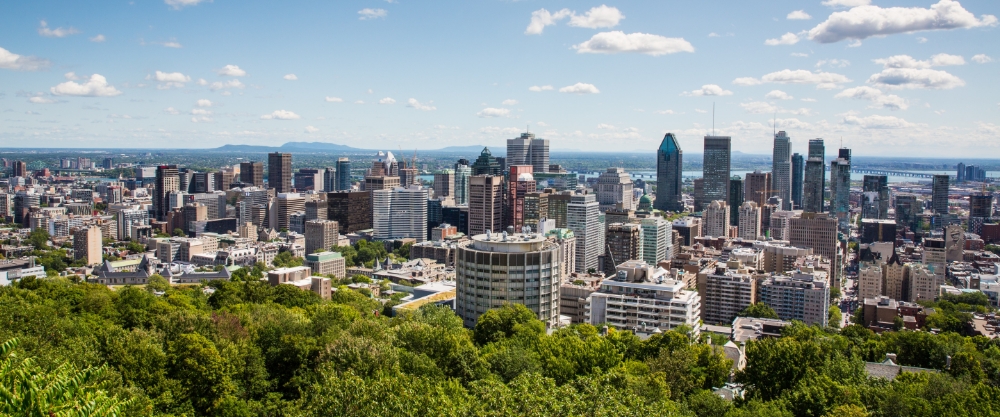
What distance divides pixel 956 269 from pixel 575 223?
104 feet

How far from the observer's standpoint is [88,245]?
69562 millimetres

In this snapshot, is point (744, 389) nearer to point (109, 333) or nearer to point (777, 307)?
point (109, 333)

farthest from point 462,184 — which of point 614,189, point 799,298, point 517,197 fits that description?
point 799,298

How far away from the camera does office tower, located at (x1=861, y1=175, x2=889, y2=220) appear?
352 ft

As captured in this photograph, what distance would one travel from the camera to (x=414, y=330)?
82.1 feet

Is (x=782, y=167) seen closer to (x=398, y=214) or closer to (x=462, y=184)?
(x=462, y=184)

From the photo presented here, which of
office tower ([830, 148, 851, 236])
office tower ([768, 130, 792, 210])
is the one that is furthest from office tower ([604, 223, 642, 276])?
office tower ([768, 130, 792, 210])

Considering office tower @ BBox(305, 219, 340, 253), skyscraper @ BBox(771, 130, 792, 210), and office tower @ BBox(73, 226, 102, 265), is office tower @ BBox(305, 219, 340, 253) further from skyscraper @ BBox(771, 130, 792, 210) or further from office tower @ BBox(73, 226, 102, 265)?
skyscraper @ BBox(771, 130, 792, 210)

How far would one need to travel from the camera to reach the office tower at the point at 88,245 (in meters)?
69.6

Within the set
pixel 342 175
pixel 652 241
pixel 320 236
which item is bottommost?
pixel 320 236

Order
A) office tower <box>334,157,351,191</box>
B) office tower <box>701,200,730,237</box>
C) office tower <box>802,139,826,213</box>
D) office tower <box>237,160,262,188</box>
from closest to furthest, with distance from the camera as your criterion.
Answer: office tower <box>701,200,730,237</box>, office tower <box>802,139,826,213</box>, office tower <box>237,160,262,188</box>, office tower <box>334,157,351,191</box>

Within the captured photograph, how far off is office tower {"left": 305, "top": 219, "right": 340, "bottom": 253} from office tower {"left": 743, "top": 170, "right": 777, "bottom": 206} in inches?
2809

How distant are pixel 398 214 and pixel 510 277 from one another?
2088 inches

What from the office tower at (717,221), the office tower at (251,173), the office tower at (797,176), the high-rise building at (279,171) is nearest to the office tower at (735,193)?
the office tower at (717,221)
